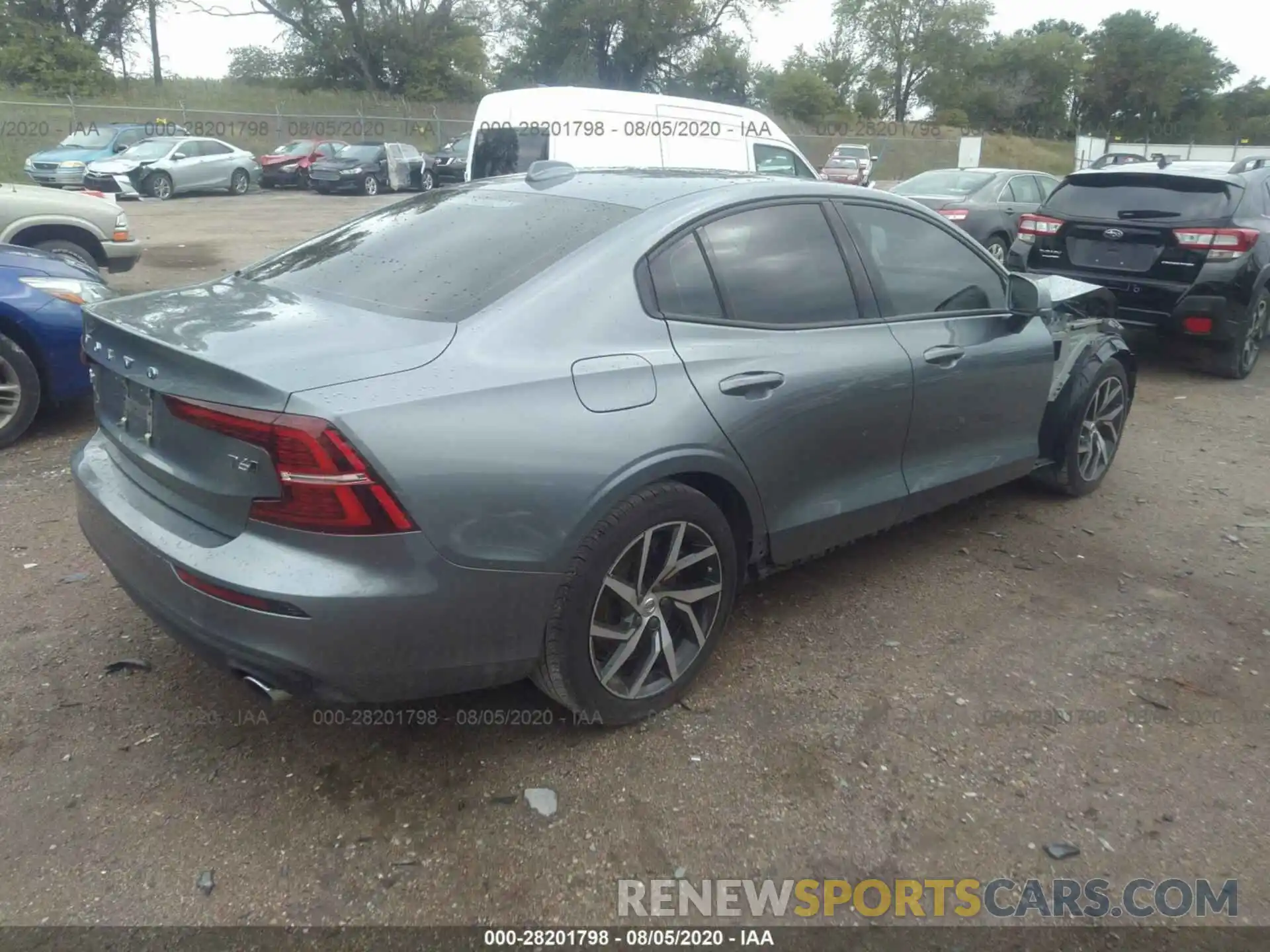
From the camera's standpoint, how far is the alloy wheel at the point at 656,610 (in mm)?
2867

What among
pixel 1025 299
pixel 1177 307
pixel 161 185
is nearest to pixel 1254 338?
pixel 1177 307

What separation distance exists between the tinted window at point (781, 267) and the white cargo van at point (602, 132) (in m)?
5.16

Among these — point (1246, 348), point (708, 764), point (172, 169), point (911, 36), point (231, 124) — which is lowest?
point (708, 764)

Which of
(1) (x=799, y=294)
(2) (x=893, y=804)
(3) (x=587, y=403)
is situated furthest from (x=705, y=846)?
(1) (x=799, y=294)

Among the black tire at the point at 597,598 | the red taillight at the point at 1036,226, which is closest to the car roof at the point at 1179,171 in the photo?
the red taillight at the point at 1036,226

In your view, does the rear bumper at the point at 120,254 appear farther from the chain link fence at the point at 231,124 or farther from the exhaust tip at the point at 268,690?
the chain link fence at the point at 231,124

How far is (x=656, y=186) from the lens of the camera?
338cm

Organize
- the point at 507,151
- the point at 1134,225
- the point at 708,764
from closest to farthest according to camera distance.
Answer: the point at 708,764
the point at 1134,225
the point at 507,151

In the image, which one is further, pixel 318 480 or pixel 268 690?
pixel 268 690

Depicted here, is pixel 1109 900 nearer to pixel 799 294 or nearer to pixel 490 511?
pixel 490 511

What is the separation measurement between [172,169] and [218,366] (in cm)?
2362

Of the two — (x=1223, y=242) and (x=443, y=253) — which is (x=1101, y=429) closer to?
(x=1223, y=242)

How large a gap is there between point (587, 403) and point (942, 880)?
1539 millimetres

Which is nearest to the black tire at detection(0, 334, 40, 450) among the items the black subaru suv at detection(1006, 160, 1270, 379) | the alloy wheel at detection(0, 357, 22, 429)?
the alloy wheel at detection(0, 357, 22, 429)
